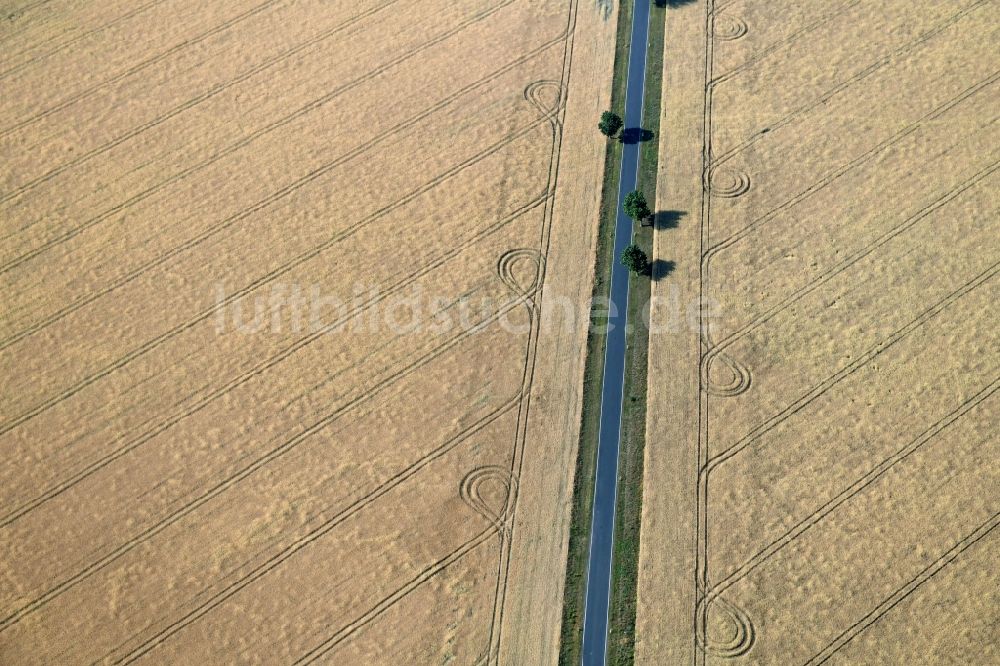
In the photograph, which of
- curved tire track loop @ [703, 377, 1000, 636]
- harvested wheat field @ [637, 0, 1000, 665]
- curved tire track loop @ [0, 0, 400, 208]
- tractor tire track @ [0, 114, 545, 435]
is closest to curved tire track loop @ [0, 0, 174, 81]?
curved tire track loop @ [0, 0, 400, 208]

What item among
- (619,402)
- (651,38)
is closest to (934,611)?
(619,402)

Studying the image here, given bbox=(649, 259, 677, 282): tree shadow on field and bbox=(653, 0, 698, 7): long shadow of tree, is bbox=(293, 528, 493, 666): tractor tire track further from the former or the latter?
bbox=(653, 0, 698, 7): long shadow of tree

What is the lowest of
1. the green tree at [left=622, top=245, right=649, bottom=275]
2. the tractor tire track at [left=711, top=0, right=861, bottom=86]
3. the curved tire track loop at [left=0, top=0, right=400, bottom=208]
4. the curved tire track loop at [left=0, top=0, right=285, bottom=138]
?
the green tree at [left=622, top=245, right=649, bottom=275]

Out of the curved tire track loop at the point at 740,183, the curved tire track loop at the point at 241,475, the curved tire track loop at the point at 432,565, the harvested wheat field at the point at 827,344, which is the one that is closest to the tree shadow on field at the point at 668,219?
the harvested wheat field at the point at 827,344

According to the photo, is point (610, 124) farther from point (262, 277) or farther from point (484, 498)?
point (484, 498)

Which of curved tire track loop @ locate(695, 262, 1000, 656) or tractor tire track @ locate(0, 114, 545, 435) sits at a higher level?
tractor tire track @ locate(0, 114, 545, 435)

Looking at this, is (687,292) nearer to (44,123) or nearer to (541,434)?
(541,434)

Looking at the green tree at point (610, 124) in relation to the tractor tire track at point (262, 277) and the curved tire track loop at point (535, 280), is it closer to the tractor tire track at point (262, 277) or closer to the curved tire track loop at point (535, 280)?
the curved tire track loop at point (535, 280)
